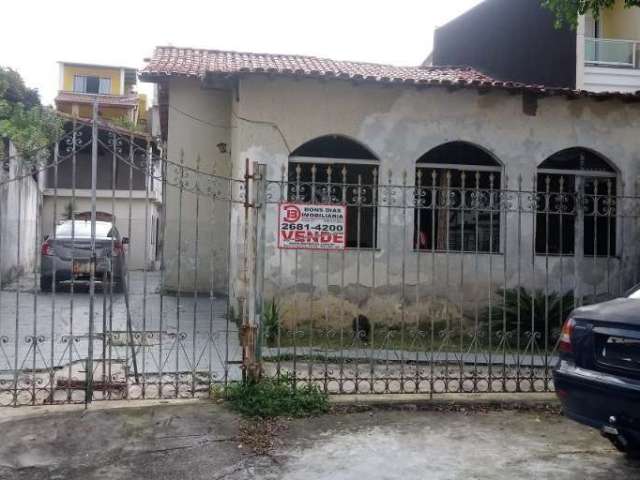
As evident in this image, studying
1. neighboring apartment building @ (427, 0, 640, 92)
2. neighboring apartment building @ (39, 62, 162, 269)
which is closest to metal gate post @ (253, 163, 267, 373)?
neighboring apartment building @ (39, 62, 162, 269)

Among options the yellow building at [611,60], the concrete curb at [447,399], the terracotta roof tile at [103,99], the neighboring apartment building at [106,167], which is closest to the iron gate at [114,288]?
the neighboring apartment building at [106,167]

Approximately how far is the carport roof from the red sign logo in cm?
346

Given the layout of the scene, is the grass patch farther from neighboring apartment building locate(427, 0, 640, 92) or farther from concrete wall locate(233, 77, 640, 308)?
neighboring apartment building locate(427, 0, 640, 92)

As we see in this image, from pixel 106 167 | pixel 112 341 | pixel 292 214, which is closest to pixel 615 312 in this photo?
pixel 292 214

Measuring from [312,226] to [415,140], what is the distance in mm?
4248

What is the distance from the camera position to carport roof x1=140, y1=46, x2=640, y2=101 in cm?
878

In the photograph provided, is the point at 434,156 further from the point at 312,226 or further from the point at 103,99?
the point at 103,99

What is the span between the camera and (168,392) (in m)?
5.71

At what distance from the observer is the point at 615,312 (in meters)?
4.10

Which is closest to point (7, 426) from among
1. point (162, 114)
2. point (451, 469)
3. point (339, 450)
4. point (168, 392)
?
point (168, 392)

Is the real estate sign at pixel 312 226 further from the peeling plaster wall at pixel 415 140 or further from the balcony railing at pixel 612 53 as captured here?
the balcony railing at pixel 612 53

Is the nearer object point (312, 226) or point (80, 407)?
point (80, 407)

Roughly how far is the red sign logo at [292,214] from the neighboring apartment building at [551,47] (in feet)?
36.6

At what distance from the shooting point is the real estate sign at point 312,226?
579 cm
